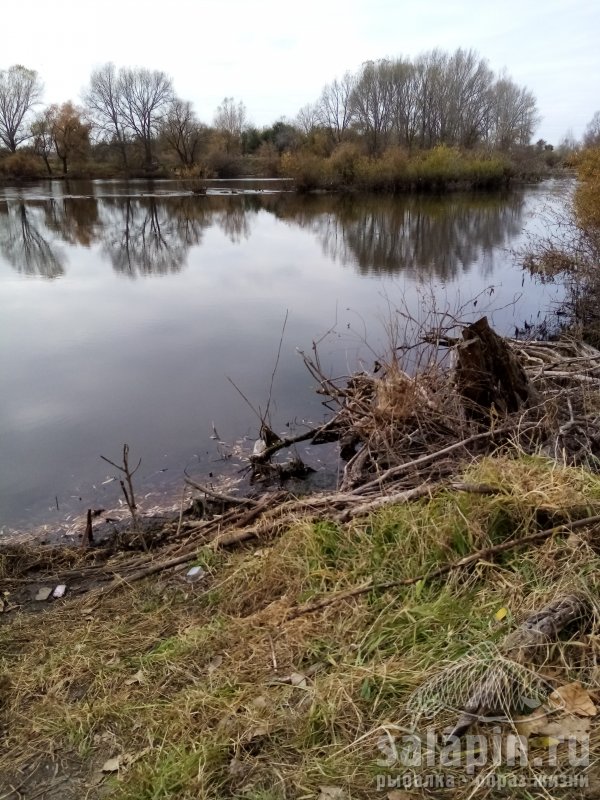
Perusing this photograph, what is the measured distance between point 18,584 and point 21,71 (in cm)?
7909

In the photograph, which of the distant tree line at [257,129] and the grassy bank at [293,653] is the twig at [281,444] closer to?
the grassy bank at [293,653]

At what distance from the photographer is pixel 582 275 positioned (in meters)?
11.7

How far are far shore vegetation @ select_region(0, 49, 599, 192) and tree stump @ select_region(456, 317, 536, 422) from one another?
39.5m

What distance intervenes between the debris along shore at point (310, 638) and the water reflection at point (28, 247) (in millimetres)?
15002

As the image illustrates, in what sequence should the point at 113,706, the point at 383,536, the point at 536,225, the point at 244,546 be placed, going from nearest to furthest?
the point at 113,706 → the point at 383,536 → the point at 244,546 → the point at 536,225

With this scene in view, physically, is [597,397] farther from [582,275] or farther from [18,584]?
[582,275]

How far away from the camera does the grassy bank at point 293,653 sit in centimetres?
211

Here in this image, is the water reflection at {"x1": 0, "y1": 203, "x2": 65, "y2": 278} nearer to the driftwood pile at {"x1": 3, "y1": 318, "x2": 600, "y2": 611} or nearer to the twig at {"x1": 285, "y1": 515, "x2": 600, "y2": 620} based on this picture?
the driftwood pile at {"x1": 3, "y1": 318, "x2": 600, "y2": 611}

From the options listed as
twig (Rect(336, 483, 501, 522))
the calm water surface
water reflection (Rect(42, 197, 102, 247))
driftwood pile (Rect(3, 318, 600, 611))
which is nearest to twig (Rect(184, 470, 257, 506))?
driftwood pile (Rect(3, 318, 600, 611))

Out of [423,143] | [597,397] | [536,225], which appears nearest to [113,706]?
[597,397]

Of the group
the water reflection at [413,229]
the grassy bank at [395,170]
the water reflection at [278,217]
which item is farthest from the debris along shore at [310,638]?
the grassy bank at [395,170]

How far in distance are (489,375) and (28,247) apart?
19.7 metres

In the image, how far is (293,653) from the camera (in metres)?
2.66

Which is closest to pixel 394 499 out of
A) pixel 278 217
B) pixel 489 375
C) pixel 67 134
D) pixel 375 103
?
pixel 489 375
